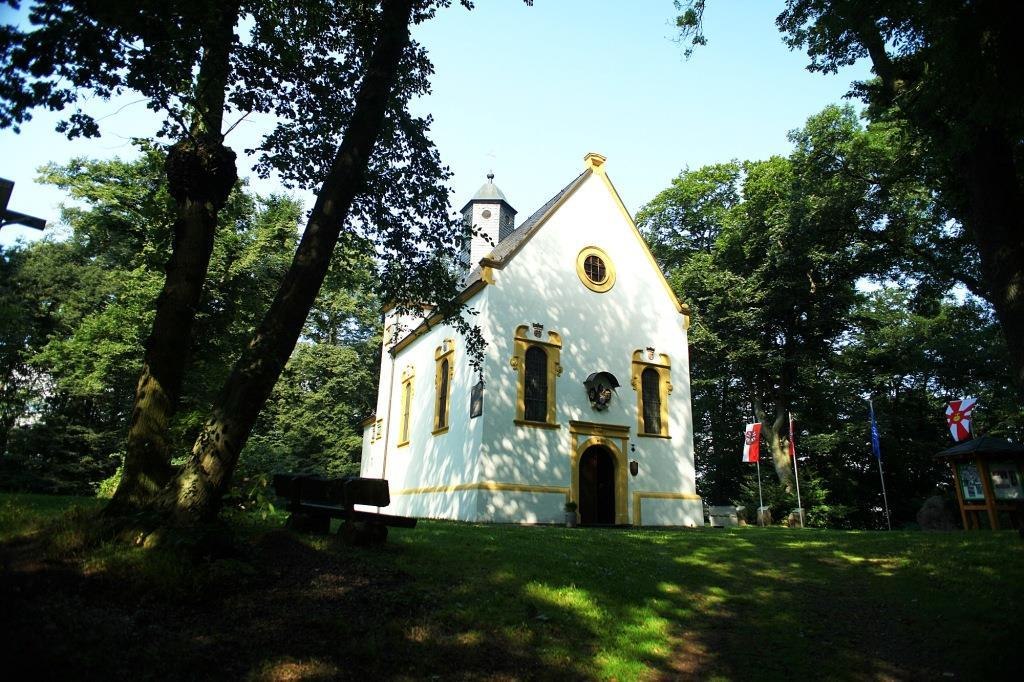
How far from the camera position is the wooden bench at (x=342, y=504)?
796 centimetres

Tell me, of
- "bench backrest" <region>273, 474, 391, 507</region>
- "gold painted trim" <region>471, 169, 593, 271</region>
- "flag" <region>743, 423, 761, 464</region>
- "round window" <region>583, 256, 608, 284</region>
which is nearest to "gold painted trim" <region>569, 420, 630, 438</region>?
"round window" <region>583, 256, 608, 284</region>

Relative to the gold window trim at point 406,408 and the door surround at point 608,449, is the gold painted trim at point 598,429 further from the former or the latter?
the gold window trim at point 406,408

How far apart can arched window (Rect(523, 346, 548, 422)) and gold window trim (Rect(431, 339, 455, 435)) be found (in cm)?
307

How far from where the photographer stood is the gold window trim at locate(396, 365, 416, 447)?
1044 inches

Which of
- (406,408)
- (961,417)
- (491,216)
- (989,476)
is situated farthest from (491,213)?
(989,476)

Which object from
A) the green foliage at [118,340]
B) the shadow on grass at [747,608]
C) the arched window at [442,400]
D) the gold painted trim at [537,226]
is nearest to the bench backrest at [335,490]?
the shadow on grass at [747,608]

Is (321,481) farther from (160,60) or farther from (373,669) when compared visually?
(160,60)

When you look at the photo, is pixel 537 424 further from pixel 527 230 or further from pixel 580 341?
pixel 527 230

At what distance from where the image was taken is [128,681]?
405 cm

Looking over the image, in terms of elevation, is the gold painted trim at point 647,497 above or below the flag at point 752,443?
below

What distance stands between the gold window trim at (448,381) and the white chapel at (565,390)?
7 cm

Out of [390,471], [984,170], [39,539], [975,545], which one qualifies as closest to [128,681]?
[39,539]

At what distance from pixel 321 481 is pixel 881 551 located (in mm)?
9568

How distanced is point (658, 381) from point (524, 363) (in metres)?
5.79
